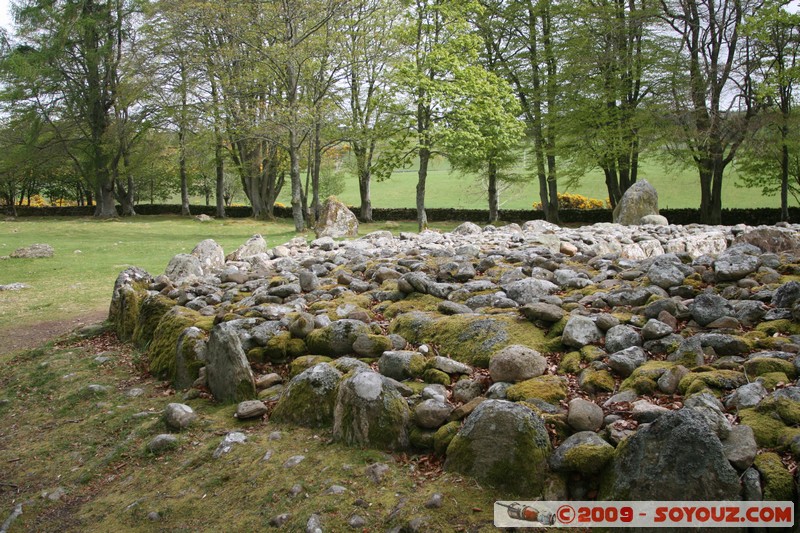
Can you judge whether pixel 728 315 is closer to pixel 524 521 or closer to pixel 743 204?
pixel 524 521

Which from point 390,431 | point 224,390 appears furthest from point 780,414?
point 224,390

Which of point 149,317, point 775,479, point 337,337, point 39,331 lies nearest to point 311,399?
point 337,337

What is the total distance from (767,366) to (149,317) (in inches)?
309

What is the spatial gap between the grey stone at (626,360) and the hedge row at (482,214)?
26.2 metres

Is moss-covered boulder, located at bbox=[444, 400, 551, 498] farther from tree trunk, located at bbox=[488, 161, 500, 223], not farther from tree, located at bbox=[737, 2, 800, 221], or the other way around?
tree trunk, located at bbox=[488, 161, 500, 223]

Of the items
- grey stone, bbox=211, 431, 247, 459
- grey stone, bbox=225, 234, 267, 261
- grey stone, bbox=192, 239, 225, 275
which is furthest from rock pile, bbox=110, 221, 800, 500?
grey stone, bbox=225, 234, 267, 261

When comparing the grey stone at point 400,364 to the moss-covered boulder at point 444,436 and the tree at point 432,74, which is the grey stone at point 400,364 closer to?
the moss-covered boulder at point 444,436

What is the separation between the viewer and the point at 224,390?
241 inches

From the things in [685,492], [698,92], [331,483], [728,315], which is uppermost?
[698,92]

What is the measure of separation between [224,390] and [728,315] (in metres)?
4.88

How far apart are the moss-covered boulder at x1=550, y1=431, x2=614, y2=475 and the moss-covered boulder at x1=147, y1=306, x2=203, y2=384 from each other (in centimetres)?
454

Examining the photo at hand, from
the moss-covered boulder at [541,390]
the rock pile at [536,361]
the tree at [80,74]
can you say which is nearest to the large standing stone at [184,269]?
the rock pile at [536,361]

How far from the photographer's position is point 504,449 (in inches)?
157

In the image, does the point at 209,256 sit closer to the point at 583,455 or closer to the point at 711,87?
the point at 583,455
